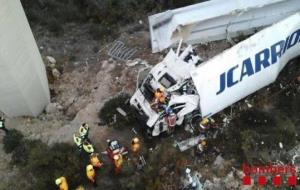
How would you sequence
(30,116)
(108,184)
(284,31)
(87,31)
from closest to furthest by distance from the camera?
(108,184)
(284,31)
(30,116)
(87,31)

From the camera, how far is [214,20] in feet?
52.7

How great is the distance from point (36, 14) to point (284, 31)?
328 inches

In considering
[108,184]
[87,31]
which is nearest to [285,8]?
[87,31]

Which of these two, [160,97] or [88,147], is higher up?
[160,97]

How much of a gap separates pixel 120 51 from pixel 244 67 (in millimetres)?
4409

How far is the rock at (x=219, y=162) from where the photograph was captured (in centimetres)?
1333

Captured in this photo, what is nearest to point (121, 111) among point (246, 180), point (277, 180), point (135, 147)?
point (135, 147)

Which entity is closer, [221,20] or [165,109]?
[165,109]

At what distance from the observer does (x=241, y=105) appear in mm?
14750

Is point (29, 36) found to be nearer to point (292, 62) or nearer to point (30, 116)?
point (30, 116)

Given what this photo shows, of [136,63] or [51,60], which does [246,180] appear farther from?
[51,60]

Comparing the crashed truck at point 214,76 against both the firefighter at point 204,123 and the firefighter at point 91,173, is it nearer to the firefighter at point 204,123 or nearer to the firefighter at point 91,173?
the firefighter at point 204,123

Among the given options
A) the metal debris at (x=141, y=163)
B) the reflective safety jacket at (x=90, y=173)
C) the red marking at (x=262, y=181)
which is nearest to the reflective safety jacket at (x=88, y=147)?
the reflective safety jacket at (x=90, y=173)

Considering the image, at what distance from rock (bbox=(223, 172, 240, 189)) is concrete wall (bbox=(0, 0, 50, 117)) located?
18.5 feet
